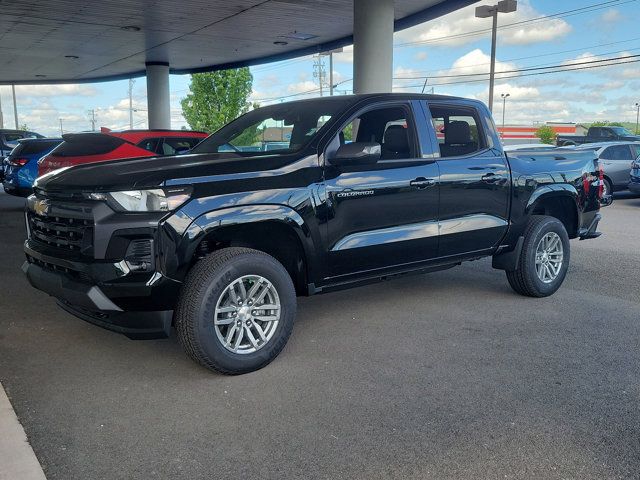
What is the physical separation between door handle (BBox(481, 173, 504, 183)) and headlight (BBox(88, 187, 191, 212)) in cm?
302

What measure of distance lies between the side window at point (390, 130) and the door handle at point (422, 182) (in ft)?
0.78

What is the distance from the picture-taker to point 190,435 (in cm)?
333

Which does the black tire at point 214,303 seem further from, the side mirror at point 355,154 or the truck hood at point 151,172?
the side mirror at point 355,154

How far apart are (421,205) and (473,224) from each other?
70cm

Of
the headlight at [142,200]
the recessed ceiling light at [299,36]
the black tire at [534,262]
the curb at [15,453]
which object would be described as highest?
the recessed ceiling light at [299,36]

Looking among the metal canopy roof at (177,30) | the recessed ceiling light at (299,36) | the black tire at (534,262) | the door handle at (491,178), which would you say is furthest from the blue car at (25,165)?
the black tire at (534,262)

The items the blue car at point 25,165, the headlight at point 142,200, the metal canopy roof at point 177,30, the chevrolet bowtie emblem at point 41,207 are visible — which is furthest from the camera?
the metal canopy roof at point 177,30

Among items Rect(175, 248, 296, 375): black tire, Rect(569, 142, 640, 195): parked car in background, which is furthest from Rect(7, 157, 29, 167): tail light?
Rect(569, 142, 640, 195): parked car in background

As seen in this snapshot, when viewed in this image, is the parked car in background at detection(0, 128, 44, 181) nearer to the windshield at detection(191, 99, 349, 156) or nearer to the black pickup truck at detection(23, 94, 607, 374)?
the windshield at detection(191, 99, 349, 156)

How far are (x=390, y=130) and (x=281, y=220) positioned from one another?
167cm

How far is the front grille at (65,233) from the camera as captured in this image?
3.88 meters

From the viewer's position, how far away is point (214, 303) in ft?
13.0

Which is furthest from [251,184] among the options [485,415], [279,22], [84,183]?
[279,22]

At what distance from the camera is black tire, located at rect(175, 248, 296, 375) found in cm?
391
